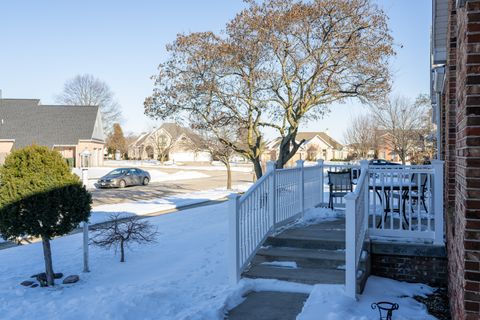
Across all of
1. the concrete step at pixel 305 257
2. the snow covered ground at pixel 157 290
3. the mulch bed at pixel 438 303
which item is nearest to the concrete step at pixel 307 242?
the concrete step at pixel 305 257

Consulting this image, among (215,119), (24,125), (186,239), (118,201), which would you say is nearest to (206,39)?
(215,119)

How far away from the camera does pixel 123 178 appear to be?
90.9ft

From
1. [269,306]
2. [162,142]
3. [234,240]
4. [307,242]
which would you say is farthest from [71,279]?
[162,142]

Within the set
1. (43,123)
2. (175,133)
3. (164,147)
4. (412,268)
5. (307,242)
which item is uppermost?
(175,133)

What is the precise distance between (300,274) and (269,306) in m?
0.90

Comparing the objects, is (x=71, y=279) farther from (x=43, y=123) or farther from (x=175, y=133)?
(x=175, y=133)

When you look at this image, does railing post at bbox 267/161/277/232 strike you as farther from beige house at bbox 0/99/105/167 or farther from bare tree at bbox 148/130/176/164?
bare tree at bbox 148/130/176/164

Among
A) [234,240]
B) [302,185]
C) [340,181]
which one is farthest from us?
[340,181]

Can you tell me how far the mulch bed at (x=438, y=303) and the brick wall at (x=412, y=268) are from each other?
25 cm

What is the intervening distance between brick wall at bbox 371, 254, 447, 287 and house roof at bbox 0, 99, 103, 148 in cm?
3821

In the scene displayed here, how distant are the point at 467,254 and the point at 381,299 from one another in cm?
274

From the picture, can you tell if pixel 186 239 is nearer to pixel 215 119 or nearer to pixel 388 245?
pixel 388 245

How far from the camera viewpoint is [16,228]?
21.7 ft

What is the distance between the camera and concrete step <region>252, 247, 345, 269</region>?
612 cm
